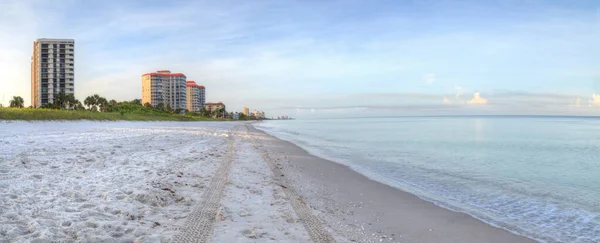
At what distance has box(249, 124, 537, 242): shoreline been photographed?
4.68 meters

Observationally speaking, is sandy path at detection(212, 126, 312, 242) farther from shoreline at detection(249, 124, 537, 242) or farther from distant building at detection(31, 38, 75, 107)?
distant building at detection(31, 38, 75, 107)

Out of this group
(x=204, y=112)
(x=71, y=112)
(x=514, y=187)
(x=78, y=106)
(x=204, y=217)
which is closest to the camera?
(x=204, y=217)

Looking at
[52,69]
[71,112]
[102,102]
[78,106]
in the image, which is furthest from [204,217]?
[52,69]

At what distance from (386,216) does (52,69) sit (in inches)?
6348

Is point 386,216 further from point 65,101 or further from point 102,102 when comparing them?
point 102,102

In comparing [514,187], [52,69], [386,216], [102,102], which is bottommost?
[514,187]

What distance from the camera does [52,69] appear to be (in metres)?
131

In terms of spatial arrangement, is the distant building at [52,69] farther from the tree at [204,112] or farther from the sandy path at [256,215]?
the sandy path at [256,215]

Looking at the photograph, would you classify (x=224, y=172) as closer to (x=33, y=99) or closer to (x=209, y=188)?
(x=209, y=188)

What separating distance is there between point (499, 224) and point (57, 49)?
16668 cm

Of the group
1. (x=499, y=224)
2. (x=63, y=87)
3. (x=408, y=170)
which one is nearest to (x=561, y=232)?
(x=499, y=224)

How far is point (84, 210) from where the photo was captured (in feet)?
15.2

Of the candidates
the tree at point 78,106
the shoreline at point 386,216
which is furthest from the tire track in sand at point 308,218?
the tree at point 78,106

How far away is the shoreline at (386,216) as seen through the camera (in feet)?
15.4
